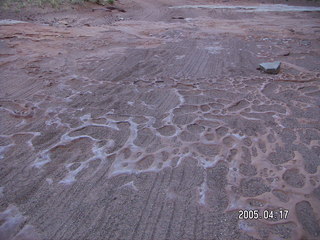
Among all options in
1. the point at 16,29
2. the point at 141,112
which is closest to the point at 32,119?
the point at 141,112

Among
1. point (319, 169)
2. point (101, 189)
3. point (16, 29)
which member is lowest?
point (101, 189)

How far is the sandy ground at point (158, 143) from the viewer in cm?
162

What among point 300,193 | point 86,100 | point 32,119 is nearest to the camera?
point 300,193

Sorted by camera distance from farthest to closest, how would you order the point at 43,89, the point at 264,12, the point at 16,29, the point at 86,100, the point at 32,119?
the point at 264,12
the point at 16,29
the point at 43,89
the point at 86,100
the point at 32,119

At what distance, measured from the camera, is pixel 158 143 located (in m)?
2.28

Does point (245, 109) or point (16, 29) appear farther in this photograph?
point (16, 29)

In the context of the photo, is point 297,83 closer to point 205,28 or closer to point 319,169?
point 319,169

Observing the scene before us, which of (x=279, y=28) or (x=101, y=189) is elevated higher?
(x=279, y=28)

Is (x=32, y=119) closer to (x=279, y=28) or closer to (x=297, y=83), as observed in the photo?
(x=297, y=83)

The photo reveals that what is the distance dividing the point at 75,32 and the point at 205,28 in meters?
3.34

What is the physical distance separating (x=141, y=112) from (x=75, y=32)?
4.23 meters

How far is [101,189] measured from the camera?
184 cm

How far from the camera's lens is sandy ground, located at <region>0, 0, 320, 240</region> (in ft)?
5.30

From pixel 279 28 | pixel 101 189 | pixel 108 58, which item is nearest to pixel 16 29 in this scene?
pixel 108 58
